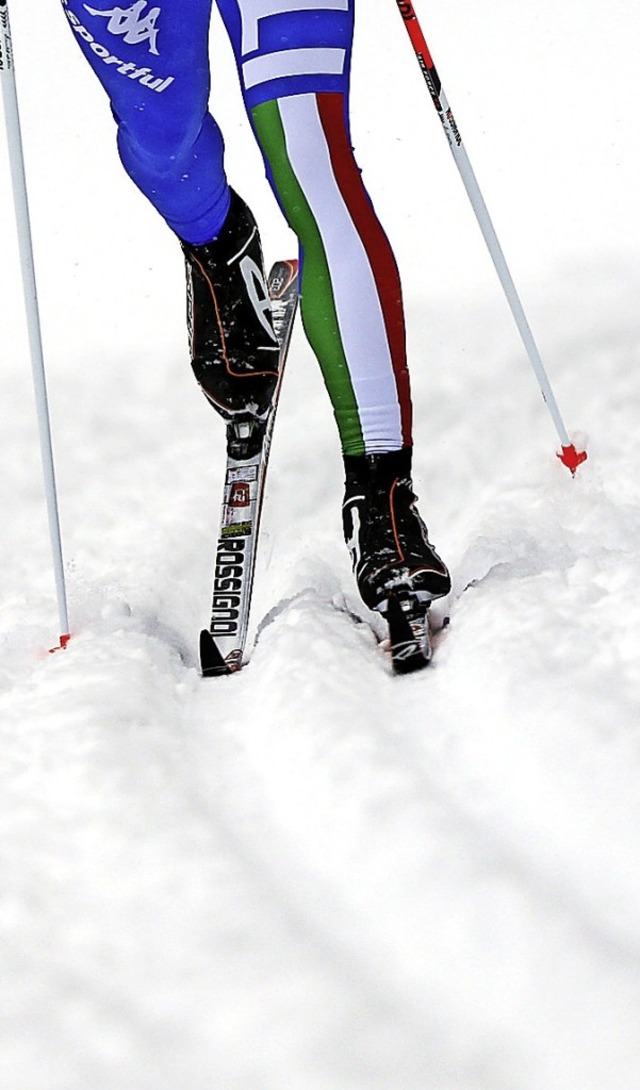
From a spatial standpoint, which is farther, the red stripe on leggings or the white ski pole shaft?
the white ski pole shaft

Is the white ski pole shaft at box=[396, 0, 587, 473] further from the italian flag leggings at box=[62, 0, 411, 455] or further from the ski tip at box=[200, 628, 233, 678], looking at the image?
the ski tip at box=[200, 628, 233, 678]

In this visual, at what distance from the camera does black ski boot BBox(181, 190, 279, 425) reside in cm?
220

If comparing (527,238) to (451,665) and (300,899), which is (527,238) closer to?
(451,665)

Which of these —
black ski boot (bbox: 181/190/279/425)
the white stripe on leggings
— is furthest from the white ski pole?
the white stripe on leggings

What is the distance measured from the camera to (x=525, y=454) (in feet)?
8.45

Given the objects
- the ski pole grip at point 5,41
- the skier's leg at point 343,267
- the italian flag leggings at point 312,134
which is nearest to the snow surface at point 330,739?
the skier's leg at point 343,267

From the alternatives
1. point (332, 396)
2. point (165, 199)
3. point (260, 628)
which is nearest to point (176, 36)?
point (165, 199)

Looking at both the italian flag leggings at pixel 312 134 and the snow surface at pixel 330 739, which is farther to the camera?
the italian flag leggings at pixel 312 134

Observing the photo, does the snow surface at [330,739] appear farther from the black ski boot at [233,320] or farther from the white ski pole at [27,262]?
the black ski boot at [233,320]

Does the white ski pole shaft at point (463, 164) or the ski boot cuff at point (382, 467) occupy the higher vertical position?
the white ski pole shaft at point (463, 164)

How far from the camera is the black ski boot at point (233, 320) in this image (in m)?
2.20

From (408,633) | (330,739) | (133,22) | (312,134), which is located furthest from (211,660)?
(133,22)

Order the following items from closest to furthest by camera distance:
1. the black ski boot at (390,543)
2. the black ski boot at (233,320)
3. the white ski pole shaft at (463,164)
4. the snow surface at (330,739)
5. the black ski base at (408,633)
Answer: the snow surface at (330,739), the black ski base at (408,633), the black ski boot at (390,543), the white ski pole shaft at (463,164), the black ski boot at (233,320)

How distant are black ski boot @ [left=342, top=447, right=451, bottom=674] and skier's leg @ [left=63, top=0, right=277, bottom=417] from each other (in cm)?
51
